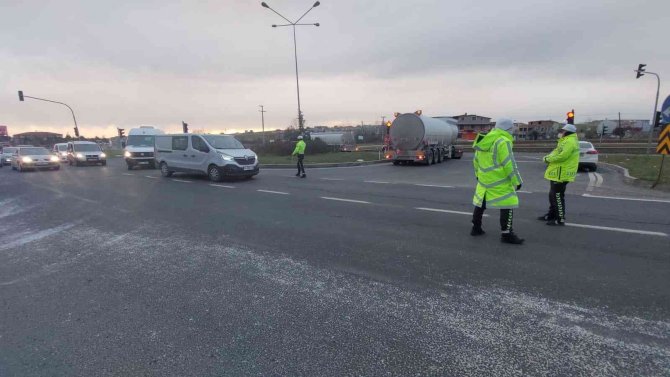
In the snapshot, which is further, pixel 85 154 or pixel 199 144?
pixel 85 154

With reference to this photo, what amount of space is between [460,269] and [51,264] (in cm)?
548

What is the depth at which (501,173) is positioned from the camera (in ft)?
17.4

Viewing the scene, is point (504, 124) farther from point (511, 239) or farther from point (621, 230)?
point (621, 230)

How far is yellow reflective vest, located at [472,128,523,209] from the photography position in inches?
206

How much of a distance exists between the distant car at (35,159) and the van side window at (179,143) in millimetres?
11925

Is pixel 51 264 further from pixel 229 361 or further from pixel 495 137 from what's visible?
pixel 495 137

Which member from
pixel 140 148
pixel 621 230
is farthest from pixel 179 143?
pixel 621 230

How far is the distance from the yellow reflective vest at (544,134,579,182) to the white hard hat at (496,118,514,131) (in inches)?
65.7

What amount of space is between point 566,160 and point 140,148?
843 inches

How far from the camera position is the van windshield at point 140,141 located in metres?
21.4

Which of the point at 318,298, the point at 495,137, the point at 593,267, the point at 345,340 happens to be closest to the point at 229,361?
the point at 345,340

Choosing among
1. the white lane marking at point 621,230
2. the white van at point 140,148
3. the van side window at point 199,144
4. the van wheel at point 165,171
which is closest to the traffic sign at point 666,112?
the white lane marking at point 621,230

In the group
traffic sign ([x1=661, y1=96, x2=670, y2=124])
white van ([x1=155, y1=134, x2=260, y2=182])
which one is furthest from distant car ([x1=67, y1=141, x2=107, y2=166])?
traffic sign ([x1=661, y1=96, x2=670, y2=124])

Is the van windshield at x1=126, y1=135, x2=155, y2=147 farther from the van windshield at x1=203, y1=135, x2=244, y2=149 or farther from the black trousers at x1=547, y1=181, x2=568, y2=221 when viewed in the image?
the black trousers at x1=547, y1=181, x2=568, y2=221
